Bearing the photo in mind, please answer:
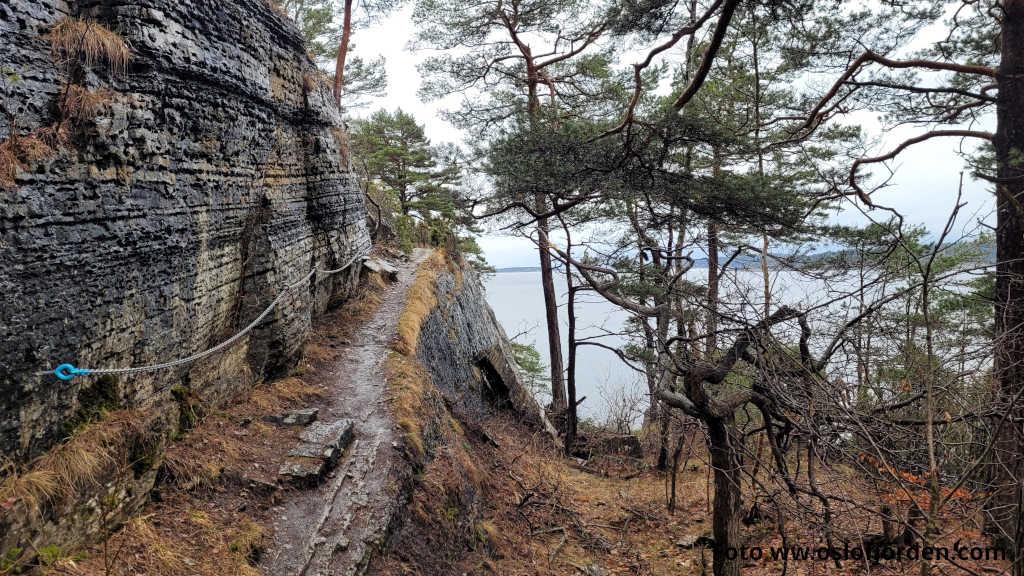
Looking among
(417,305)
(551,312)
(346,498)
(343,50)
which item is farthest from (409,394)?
(343,50)

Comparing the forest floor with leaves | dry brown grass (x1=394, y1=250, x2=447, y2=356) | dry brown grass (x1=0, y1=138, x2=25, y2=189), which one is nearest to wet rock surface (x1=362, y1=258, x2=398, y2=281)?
dry brown grass (x1=394, y1=250, x2=447, y2=356)

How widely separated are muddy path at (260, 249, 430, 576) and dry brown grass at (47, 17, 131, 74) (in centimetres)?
399

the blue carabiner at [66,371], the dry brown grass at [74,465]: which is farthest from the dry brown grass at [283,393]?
the blue carabiner at [66,371]

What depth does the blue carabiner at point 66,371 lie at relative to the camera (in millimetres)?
3191

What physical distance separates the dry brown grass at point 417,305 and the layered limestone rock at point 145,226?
193 cm

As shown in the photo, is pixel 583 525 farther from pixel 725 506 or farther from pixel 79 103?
pixel 79 103

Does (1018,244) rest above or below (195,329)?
above

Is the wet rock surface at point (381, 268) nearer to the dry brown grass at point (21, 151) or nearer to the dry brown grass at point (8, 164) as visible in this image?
the dry brown grass at point (21, 151)

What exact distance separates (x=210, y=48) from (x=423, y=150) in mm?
14673

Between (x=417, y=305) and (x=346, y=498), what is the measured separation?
5338mm

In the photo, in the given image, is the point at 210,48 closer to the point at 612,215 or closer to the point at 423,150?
the point at 612,215

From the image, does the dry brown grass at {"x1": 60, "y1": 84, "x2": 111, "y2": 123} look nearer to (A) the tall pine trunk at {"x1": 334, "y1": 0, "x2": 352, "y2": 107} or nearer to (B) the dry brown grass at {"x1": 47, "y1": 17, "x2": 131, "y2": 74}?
(B) the dry brown grass at {"x1": 47, "y1": 17, "x2": 131, "y2": 74}

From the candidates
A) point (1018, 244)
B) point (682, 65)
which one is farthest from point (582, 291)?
point (1018, 244)

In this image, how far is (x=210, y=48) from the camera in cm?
489
